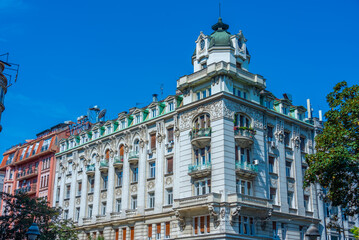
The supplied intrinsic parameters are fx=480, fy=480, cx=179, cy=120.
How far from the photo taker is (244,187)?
46.8m

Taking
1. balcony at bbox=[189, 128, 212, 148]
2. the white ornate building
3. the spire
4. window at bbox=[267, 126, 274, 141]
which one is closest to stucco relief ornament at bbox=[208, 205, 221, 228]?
the white ornate building

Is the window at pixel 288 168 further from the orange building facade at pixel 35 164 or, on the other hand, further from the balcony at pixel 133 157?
the orange building facade at pixel 35 164

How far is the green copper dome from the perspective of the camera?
5096 centimetres

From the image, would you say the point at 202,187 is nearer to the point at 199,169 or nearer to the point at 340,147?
the point at 199,169

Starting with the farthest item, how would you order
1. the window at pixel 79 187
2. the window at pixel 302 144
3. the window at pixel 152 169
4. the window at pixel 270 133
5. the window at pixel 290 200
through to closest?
the window at pixel 79 187
the window at pixel 302 144
the window at pixel 152 169
the window at pixel 270 133
the window at pixel 290 200

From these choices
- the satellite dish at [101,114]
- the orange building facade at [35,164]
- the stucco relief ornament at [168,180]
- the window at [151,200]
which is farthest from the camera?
the orange building facade at [35,164]

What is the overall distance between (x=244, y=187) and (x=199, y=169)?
4.71 metres

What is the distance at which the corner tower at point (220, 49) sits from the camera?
166 ft

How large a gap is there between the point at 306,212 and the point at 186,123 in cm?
1650

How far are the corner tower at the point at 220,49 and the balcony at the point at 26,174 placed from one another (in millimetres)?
33651

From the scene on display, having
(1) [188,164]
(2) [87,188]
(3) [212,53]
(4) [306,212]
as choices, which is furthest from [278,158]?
(2) [87,188]

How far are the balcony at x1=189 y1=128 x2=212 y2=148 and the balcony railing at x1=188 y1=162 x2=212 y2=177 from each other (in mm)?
2129

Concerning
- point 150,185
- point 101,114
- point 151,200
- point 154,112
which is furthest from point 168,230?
point 101,114

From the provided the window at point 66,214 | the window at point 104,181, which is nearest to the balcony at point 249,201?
the window at point 104,181
